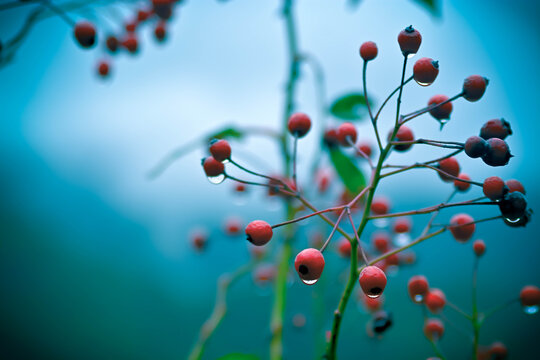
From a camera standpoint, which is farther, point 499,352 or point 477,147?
point 499,352

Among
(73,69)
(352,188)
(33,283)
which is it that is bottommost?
(33,283)

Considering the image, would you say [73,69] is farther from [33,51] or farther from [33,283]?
[33,283]

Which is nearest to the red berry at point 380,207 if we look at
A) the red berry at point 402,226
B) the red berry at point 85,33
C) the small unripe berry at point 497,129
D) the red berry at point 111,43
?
the red berry at point 402,226

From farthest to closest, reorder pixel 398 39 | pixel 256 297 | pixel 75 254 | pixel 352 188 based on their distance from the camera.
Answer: pixel 75 254 → pixel 256 297 → pixel 352 188 → pixel 398 39

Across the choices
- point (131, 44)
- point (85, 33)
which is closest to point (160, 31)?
point (131, 44)

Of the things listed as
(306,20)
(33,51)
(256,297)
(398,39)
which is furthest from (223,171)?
(33,51)

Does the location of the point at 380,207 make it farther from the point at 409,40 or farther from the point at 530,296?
the point at 409,40

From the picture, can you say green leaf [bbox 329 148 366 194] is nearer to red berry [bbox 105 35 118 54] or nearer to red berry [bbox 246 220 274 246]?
red berry [bbox 246 220 274 246]
